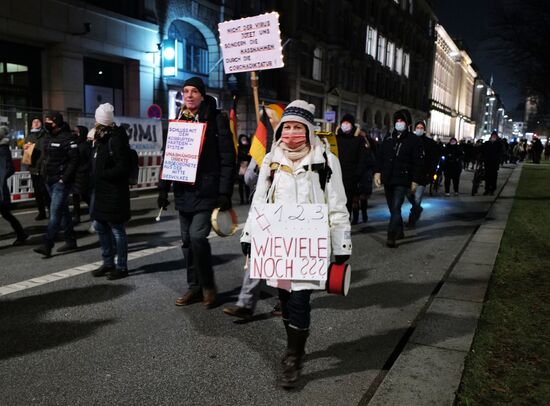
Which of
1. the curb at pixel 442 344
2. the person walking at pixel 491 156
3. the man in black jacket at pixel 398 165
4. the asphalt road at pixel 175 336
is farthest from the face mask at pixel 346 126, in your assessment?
the person walking at pixel 491 156

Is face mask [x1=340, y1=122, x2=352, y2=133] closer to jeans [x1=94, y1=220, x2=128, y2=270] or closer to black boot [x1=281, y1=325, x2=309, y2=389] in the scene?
jeans [x1=94, y1=220, x2=128, y2=270]

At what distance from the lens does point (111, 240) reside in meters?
5.93

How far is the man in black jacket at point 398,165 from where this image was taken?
7.71 meters

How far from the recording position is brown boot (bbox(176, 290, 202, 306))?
4918 millimetres

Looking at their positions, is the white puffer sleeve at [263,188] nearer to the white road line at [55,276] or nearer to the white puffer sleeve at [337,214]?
the white puffer sleeve at [337,214]

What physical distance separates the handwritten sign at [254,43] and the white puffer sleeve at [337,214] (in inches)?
131

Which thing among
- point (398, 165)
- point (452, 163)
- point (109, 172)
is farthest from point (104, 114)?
point (452, 163)

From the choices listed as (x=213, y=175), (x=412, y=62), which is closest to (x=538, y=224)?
(x=213, y=175)

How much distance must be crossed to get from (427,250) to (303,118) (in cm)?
509

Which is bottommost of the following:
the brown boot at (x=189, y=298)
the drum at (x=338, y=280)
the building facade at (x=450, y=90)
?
the brown boot at (x=189, y=298)

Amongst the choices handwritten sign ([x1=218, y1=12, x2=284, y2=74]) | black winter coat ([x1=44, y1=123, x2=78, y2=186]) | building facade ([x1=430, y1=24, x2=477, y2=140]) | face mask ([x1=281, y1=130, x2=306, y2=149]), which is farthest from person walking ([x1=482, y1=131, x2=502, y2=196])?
building facade ([x1=430, y1=24, x2=477, y2=140])

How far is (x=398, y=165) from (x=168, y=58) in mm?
15912

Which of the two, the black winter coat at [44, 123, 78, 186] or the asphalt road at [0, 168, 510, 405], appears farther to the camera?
the black winter coat at [44, 123, 78, 186]

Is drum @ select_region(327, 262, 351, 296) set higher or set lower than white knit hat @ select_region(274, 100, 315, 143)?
lower
